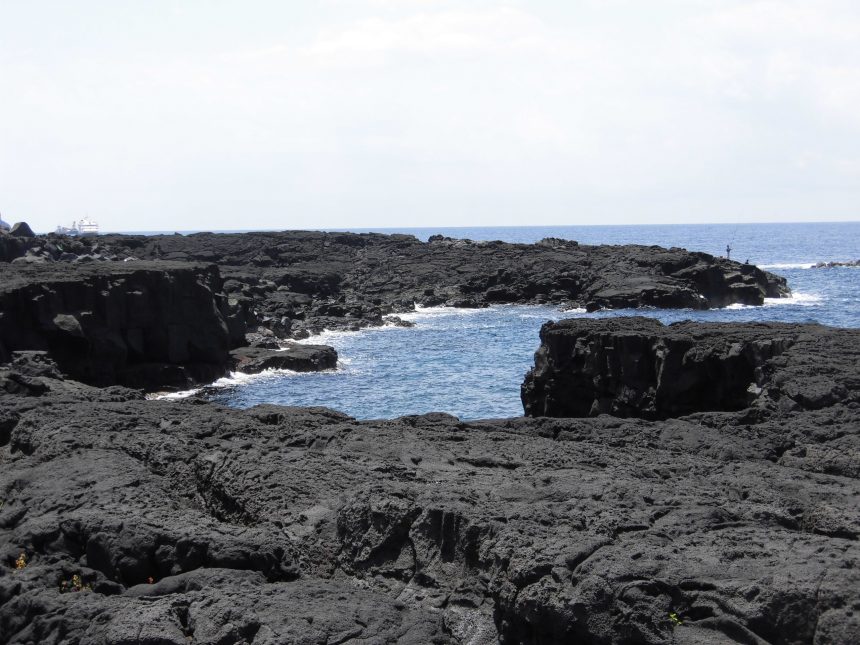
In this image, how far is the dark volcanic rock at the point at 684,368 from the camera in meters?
14.5

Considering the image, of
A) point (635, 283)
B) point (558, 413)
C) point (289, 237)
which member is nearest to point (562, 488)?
point (558, 413)

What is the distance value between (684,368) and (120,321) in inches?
990

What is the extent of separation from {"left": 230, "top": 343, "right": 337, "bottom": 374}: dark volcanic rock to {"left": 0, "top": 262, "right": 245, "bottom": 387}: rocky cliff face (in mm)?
1075

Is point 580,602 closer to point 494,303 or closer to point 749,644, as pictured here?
point 749,644

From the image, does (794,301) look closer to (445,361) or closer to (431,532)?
(445,361)

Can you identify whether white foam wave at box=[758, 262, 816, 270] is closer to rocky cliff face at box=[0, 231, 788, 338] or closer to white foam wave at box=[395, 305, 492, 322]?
rocky cliff face at box=[0, 231, 788, 338]

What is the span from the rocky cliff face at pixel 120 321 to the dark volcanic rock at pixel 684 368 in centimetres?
1856

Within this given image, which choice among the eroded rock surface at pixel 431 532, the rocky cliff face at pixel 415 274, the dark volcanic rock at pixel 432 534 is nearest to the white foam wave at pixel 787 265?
the rocky cliff face at pixel 415 274

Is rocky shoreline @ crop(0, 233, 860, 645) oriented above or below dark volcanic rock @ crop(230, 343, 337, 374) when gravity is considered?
above

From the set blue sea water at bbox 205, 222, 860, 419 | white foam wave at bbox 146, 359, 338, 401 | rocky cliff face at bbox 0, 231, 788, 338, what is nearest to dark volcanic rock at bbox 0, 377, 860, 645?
blue sea water at bbox 205, 222, 860, 419

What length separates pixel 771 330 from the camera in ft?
64.8

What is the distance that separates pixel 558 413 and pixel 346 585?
1642cm

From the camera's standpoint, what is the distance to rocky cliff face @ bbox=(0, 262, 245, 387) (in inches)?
1273

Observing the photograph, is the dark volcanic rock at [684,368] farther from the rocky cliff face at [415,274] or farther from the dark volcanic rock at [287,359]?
the rocky cliff face at [415,274]
